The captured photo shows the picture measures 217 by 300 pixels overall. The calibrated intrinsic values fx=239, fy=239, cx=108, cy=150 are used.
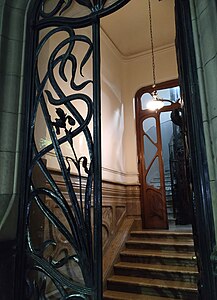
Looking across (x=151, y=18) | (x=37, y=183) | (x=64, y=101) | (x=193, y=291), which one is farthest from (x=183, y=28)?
(x=151, y=18)

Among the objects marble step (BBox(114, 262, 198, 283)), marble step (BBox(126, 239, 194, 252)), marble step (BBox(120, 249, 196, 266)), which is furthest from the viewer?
marble step (BBox(126, 239, 194, 252))

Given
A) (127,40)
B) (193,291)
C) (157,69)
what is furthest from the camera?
(157,69)

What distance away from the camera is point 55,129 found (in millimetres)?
1067

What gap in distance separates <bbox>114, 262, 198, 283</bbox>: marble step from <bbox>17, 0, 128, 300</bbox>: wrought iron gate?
1.79 meters

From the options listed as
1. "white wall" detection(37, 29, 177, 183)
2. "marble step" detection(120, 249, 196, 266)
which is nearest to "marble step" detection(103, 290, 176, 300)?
"marble step" detection(120, 249, 196, 266)

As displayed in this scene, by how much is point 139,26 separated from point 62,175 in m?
3.23

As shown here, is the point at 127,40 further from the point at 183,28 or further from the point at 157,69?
the point at 183,28

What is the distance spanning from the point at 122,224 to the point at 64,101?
277cm

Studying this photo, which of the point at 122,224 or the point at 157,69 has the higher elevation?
the point at 157,69

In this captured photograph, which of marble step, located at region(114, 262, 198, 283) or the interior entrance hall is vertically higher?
the interior entrance hall

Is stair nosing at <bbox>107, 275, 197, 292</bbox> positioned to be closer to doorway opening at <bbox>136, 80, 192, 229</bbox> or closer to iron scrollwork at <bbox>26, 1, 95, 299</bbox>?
doorway opening at <bbox>136, 80, 192, 229</bbox>

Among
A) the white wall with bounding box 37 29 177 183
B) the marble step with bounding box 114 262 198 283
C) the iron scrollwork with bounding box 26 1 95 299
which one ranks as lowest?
the marble step with bounding box 114 262 198 283

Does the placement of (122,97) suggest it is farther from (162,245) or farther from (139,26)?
(162,245)

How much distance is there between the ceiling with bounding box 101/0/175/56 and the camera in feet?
10.6
